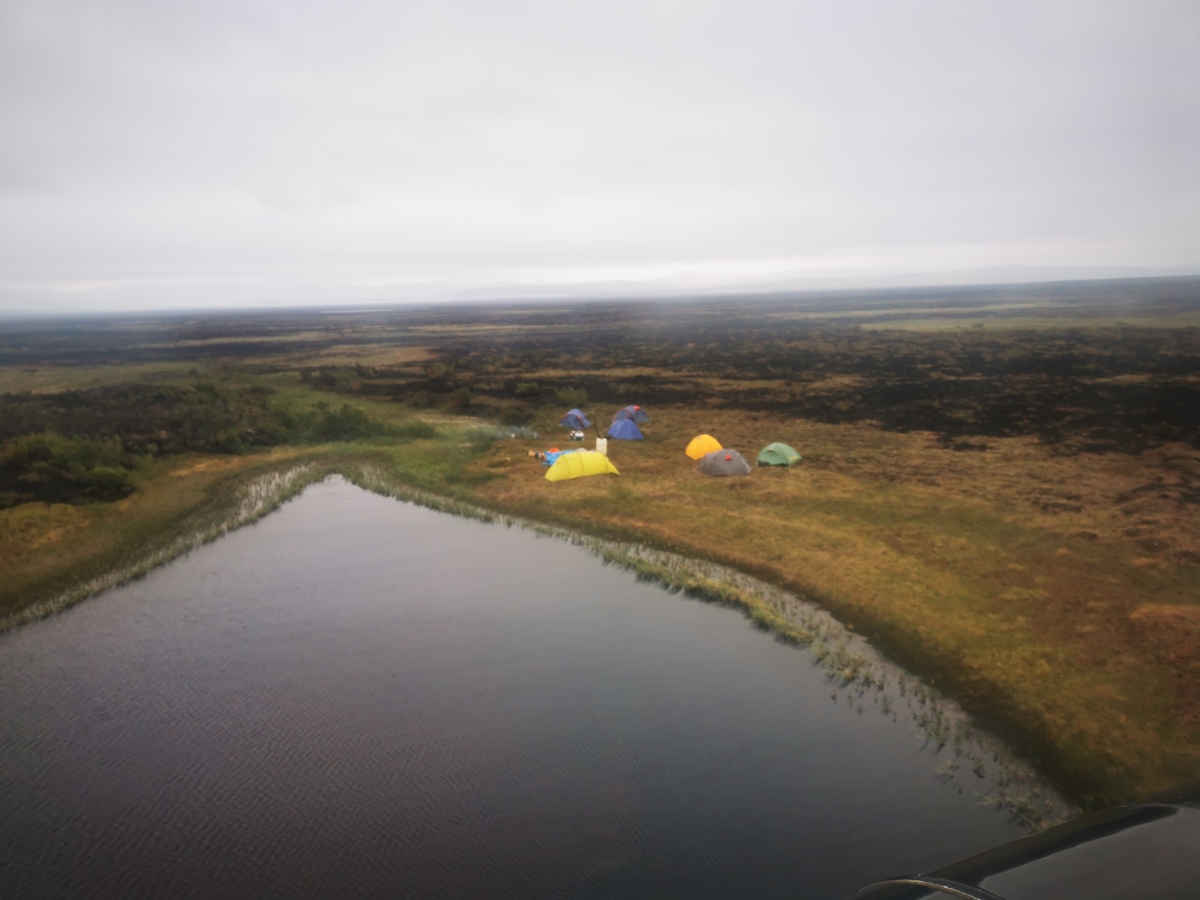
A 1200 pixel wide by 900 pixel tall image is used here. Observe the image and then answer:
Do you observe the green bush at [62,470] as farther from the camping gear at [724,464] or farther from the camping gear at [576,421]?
the camping gear at [724,464]

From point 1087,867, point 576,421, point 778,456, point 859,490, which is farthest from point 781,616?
point 576,421

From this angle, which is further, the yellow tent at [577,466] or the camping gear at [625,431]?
the camping gear at [625,431]

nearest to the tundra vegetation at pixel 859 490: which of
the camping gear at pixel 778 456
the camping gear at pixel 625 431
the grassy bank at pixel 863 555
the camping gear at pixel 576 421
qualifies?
the grassy bank at pixel 863 555

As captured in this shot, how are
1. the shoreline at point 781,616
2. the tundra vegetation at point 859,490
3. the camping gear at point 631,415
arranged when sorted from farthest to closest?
the camping gear at point 631,415 → the tundra vegetation at point 859,490 → the shoreline at point 781,616

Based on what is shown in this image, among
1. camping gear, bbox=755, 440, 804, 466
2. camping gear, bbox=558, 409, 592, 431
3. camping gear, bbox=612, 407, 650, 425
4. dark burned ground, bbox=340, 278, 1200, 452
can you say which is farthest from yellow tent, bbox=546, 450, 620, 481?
dark burned ground, bbox=340, 278, 1200, 452

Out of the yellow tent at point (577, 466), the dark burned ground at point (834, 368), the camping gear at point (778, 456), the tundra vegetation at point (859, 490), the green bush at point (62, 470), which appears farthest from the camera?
the dark burned ground at point (834, 368)

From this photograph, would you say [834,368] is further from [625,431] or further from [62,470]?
[62,470]
